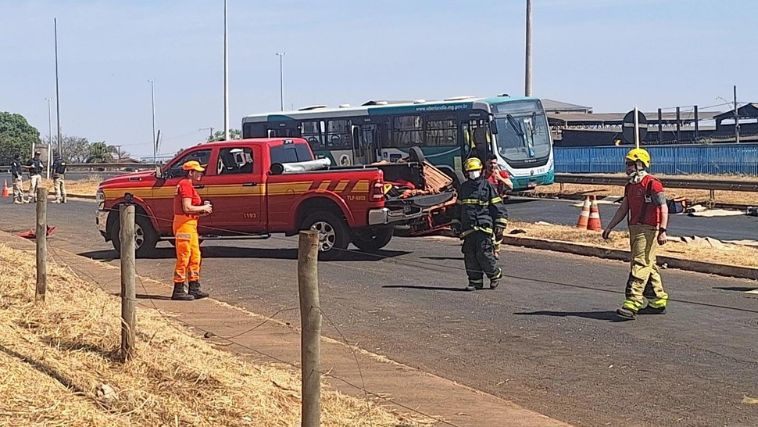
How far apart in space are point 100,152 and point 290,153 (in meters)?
73.0

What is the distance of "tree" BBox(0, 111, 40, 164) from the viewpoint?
9568 centimetres

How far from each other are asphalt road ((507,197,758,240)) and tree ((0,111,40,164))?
69.0m

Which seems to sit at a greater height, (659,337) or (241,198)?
(241,198)

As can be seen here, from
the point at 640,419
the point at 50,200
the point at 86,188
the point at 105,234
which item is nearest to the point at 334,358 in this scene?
the point at 640,419

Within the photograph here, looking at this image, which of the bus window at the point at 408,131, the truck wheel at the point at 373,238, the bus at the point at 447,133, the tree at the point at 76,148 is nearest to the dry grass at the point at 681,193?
the bus at the point at 447,133

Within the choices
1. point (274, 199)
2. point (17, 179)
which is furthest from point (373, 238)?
point (17, 179)

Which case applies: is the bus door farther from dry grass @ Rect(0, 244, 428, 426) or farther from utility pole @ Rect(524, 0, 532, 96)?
dry grass @ Rect(0, 244, 428, 426)

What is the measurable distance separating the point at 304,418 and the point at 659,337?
5585 mm

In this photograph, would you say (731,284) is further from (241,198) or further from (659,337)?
(241,198)

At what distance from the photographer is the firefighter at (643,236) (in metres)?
10.7

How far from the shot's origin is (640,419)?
23.2 ft

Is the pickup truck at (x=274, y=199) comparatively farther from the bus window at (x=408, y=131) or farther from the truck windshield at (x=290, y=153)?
the bus window at (x=408, y=131)

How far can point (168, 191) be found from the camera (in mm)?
16938

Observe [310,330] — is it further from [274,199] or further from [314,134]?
[314,134]
